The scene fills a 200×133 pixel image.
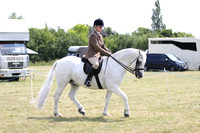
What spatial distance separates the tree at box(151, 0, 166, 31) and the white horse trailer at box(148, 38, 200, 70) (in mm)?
53495

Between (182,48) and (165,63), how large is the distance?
370 centimetres

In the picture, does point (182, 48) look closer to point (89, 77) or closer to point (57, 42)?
point (89, 77)

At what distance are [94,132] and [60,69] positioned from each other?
2886 millimetres

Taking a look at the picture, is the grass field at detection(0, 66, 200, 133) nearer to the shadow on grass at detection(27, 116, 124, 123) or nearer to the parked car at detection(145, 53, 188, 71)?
the shadow on grass at detection(27, 116, 124, 123)

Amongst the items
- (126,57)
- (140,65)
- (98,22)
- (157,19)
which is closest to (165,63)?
(126,57)

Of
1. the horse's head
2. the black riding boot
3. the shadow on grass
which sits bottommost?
the shadow on grass

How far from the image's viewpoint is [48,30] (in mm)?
60812

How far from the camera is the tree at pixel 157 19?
87.0m

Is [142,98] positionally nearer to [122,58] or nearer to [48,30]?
[122,58]

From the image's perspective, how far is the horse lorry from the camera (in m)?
20.9

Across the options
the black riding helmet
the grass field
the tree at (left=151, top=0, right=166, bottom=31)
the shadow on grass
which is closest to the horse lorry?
the grass field

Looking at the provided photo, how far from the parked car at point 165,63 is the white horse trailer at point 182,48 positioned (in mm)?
1508

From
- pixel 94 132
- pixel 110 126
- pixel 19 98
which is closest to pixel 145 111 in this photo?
pixel 110 126

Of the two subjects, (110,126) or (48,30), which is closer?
(110,126)
